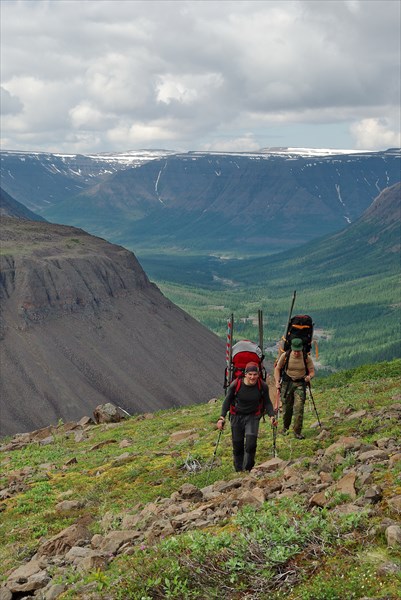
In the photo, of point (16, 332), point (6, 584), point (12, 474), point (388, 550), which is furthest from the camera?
point (16, 332)

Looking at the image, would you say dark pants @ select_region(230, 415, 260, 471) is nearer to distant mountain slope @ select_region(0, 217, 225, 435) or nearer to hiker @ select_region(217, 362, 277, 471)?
hiker @ select_region(217, 362, 277, 471)

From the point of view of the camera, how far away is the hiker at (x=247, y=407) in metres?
19.5

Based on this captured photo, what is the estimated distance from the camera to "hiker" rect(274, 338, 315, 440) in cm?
2317

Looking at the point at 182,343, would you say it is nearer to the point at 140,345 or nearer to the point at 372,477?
the point at 140,345

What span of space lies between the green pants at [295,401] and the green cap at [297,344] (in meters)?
1.36

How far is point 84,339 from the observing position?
136 m

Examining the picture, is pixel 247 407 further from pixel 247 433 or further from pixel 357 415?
pixel 357 415

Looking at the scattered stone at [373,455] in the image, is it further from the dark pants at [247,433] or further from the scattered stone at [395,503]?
the scattered stone at [395,503]

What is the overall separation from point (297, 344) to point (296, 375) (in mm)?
1219

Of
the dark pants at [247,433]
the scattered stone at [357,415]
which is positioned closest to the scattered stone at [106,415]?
the scattered stone at [357,415]

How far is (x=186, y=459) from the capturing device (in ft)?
76.6

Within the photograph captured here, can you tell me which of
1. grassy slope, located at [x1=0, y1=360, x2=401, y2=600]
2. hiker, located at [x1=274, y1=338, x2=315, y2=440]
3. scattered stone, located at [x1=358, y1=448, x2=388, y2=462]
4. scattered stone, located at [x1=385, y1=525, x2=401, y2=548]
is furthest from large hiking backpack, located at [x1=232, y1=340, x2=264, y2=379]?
scattered stone, located at [x1=385, y1=525, x2=401, y2=548]

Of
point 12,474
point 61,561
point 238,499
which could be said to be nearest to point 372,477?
point 238,499

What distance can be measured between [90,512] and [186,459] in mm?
4808
